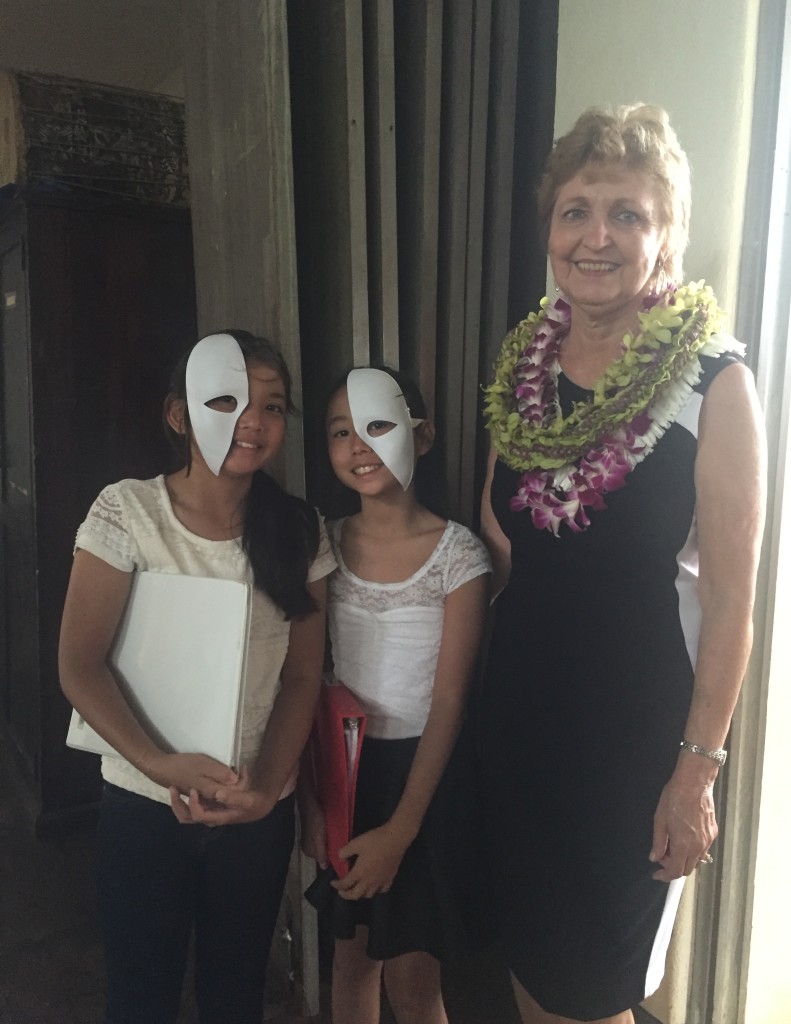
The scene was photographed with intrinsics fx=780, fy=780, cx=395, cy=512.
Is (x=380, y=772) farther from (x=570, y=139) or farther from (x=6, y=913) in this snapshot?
(x=6, y=913)

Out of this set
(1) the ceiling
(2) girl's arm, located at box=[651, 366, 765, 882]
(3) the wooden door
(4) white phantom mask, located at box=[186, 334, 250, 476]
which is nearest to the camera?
(2) girl's arm, located at box=[651, 366, 765, 882]

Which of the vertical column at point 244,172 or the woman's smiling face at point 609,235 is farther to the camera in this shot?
the vertical column at point 244,172

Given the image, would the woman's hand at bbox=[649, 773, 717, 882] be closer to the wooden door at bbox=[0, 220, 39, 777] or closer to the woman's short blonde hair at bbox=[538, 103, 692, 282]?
the woman's short blonde hair at bbox=[538, 103, 692, 282]

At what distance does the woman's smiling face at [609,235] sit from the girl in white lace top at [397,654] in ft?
1.02

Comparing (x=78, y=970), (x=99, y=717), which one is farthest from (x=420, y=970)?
(x=78, y=970)

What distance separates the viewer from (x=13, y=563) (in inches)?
96.3

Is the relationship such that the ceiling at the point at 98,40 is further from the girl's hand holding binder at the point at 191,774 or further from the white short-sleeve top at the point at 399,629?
the girl's hand holding binder at the point at 191,774

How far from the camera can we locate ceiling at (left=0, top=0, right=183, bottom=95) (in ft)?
9.34

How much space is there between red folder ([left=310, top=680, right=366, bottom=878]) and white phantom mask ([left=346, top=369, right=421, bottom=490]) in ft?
1.12

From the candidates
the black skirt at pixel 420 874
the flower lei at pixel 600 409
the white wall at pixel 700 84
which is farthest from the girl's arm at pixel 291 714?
the white wall at pixel 700 84

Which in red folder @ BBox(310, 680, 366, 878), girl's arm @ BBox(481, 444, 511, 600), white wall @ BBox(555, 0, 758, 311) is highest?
white wall @ BBox(555, 0, 758, 311)

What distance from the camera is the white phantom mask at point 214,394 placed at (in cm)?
105

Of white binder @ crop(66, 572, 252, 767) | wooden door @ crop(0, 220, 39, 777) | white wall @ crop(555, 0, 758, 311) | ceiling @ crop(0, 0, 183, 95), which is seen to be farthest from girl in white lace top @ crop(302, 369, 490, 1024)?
ceiling @ crop(0, 0, 183, 95)

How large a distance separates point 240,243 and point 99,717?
1.00 metres
